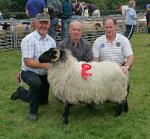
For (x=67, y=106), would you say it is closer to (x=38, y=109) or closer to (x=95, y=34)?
(x=38, y=109)

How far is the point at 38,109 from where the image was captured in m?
6.36

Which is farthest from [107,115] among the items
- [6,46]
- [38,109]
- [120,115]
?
[6,46]

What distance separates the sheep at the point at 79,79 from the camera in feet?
18.4

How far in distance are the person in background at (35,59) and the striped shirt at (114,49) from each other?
2.31ft

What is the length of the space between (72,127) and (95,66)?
91 cm

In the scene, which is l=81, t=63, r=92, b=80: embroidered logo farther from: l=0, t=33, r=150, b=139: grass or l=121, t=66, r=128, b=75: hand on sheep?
l=0, t=33, r=150, b=139: grass

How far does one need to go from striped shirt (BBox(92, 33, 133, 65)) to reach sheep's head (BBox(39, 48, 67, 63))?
760mm

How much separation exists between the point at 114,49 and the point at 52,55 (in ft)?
3.52

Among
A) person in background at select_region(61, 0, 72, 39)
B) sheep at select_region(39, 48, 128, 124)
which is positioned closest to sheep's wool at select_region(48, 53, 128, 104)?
sheep at select_region(39, 48, 128, 124)

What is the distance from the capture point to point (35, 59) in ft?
19.9

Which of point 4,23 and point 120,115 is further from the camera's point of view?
point 4,23

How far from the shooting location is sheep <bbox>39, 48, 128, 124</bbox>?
5594 mm

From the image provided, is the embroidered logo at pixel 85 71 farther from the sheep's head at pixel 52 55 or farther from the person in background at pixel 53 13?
the person in background at pixel 53 13

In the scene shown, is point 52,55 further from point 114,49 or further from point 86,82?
point 114,49
